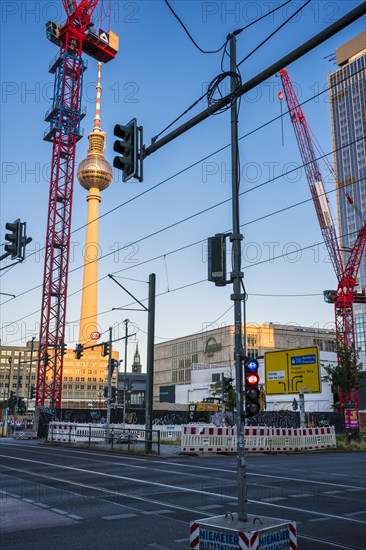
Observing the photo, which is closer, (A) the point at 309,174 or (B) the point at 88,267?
(A) the point at 309,174

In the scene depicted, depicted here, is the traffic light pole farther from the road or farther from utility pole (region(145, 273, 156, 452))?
utility pole (region(145, 273, 156, 452))

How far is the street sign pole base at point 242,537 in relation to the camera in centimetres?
700

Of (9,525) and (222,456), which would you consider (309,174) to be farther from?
(9,525)

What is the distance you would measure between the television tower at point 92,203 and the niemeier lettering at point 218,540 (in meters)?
125

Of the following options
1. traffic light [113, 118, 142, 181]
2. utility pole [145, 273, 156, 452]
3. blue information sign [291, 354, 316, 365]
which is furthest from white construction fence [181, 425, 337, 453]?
traffic light [113, 118, 142, 181]

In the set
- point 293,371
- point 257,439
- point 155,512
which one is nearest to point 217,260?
point 155,512

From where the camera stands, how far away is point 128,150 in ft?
36.3

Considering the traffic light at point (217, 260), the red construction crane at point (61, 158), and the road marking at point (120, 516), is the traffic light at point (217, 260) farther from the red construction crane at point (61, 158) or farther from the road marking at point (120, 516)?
the red construction crane at point (61, 158)

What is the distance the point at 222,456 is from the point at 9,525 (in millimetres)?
18890

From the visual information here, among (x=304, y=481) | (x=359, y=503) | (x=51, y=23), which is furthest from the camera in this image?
(x=51, y=23)

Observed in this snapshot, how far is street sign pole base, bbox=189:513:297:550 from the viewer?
7.00 meters

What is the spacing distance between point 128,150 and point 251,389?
5.25 metres

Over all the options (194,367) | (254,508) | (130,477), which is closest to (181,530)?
(254,508)

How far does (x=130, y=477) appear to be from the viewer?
55.4 ft
